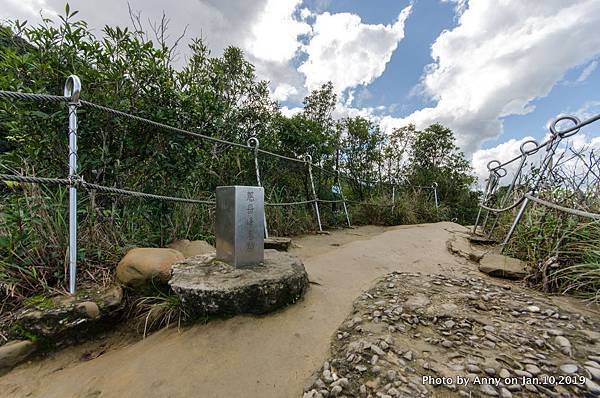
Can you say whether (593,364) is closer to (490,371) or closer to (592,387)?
(592,387)

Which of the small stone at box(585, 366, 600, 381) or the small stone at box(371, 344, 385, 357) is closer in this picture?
the small stone at box(585, 366, 600, 381)

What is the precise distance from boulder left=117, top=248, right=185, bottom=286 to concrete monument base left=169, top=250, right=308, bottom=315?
0.10 m

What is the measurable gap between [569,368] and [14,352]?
2.67 meters

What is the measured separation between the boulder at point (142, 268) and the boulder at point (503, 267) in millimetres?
A: 2672

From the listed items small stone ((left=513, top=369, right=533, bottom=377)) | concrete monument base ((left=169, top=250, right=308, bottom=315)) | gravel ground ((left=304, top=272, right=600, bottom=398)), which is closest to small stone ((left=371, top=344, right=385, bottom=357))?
gravel ground ((left=304, top=272, right=600, bottom=398))

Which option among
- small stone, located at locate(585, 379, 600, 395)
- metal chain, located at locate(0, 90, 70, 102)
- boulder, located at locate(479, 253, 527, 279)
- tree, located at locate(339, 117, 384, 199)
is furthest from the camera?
tree, located at locate(339, 117, 384, 199)

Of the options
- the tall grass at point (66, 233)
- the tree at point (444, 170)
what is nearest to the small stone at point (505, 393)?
the tall grass at point (66, 233)

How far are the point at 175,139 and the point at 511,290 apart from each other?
3.24 metres

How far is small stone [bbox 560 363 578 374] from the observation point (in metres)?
1.01

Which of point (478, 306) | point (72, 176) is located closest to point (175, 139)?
point (72, 176)

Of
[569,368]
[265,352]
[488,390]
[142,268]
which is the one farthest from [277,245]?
[569,368]

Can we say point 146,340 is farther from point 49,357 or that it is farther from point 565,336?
point 565,336

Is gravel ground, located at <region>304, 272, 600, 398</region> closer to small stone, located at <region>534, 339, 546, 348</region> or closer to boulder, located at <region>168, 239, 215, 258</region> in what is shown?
small stone, located at <region>534, 339, 546, 348</region>

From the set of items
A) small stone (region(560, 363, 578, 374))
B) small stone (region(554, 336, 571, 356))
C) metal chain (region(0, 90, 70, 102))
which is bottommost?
small stone (region(560, 363, 578, 374))
